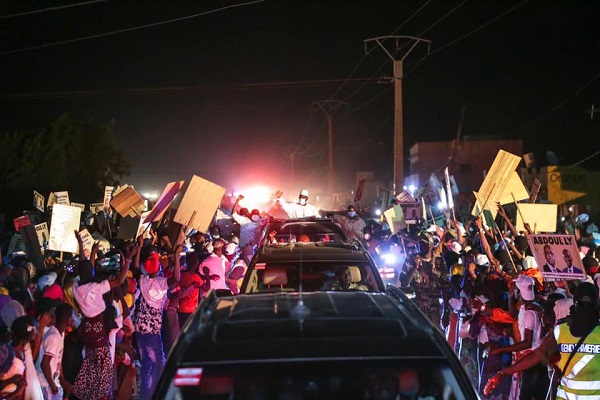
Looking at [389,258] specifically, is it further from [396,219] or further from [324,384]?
[324,384]

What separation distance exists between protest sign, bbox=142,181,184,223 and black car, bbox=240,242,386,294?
5.58m

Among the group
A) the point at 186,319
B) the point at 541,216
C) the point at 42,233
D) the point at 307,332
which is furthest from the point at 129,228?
the point at 307,332

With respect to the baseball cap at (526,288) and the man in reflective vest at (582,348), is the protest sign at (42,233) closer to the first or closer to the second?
the baseball cap at (526,288)

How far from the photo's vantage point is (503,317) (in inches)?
275

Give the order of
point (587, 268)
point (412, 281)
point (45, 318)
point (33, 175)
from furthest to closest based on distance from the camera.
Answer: point (33, 175), point (412, 281), point (587, 268), point (45, 318)

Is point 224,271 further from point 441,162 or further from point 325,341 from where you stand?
point 441,162

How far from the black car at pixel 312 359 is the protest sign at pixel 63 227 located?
359 inches

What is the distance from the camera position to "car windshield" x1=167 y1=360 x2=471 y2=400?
2953 millimetres

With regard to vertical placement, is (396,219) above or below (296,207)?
below

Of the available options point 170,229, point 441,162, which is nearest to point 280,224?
point 170,229

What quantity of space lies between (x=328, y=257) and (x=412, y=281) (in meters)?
4.09

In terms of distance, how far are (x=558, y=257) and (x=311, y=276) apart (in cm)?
263

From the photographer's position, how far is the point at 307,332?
315 cm

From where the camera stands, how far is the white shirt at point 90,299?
23.7 ft
